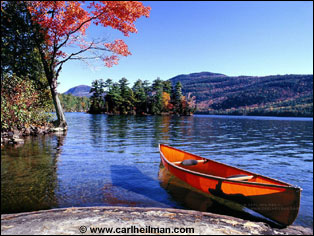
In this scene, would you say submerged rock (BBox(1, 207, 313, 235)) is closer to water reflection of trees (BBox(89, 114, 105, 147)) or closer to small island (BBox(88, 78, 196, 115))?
water reflection of trees (BBox(89, 114, 105, 147))

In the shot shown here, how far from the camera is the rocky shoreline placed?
1754cm

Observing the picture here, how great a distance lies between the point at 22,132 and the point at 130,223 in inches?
794

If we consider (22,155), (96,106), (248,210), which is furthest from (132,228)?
(96,106)

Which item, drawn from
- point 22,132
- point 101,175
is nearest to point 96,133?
point 22,132

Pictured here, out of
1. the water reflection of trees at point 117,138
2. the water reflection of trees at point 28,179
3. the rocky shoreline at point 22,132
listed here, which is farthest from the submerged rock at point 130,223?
the rocky shoreline at point 22,132

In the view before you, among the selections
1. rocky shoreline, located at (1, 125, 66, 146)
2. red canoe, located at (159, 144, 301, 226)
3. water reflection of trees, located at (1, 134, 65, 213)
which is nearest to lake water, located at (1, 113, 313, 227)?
water reflection of trees, located at (1, 134, 65, 213)

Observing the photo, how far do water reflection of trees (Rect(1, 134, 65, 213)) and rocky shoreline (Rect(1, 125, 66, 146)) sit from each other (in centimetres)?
323

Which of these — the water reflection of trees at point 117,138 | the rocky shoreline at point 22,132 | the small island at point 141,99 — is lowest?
the water reflection of trees at point 117,138

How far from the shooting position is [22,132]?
2103 cm

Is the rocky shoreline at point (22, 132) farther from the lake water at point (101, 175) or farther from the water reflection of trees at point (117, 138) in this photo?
the water reflection of trees at point (117, 138)

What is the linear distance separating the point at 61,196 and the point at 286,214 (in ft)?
23.2

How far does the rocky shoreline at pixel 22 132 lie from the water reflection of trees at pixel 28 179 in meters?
3.23

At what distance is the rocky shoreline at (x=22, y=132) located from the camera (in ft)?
57.5

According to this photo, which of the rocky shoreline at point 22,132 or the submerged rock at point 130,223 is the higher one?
the rocky shoreline at point 22,132
